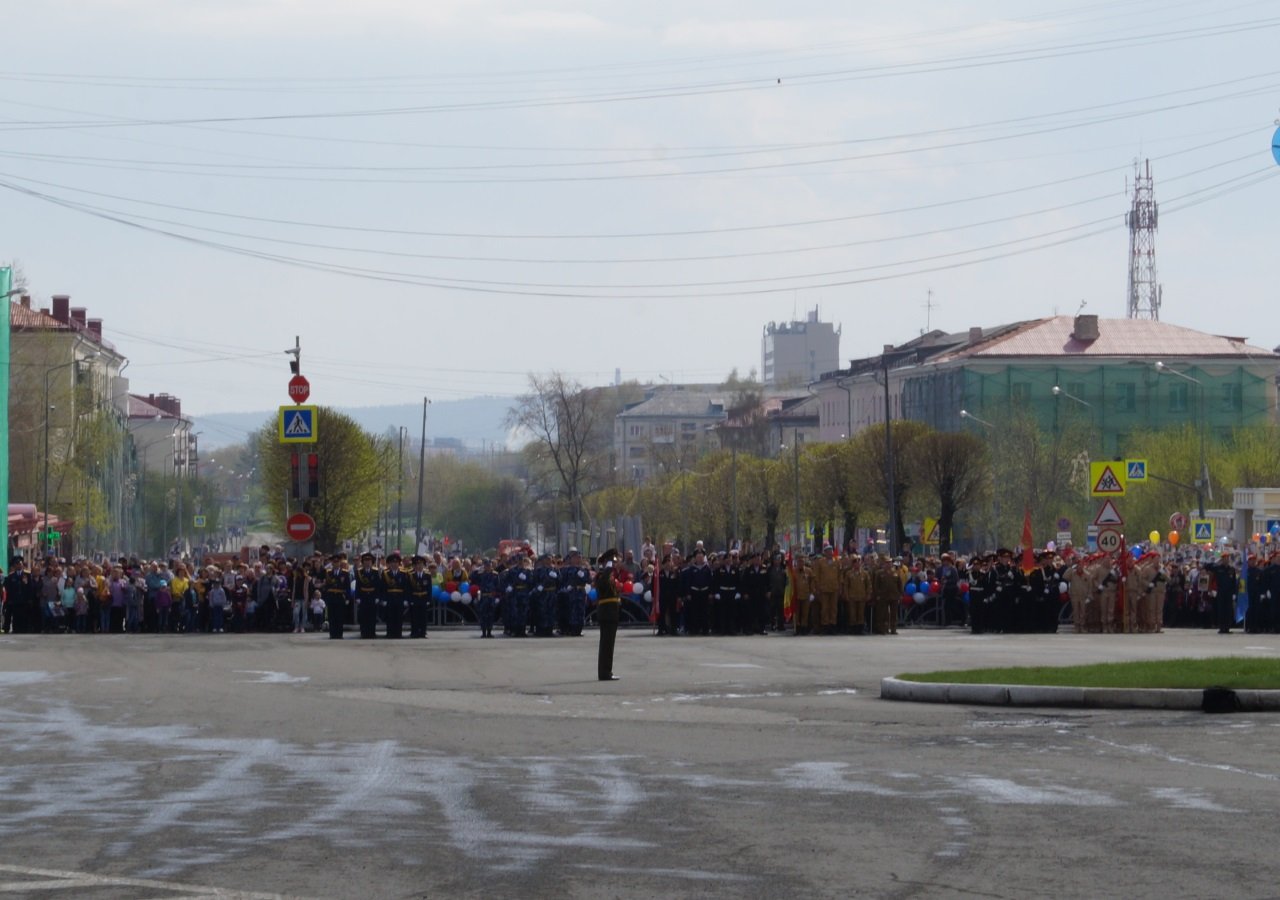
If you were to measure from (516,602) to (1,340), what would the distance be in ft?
142

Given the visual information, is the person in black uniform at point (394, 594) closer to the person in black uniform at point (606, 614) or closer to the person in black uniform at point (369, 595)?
the person in black uniform at point (369, 595)

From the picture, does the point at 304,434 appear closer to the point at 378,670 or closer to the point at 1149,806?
the point at 378,670

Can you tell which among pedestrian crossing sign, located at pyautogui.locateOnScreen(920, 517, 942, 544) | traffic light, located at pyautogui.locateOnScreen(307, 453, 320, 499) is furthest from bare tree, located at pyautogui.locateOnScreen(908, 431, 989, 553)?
traffic light, located at pyautogui.locateOnScreen(307, 453, 320, 499)

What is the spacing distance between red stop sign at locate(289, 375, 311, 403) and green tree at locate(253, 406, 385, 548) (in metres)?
55.0

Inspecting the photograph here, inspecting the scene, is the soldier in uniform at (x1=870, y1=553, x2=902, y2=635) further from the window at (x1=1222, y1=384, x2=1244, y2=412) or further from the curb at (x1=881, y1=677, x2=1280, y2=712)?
the window at (x1=1222, y1=384, x2=1244, y2=412)

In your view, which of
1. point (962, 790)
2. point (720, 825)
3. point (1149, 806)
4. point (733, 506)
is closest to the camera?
point (720, 825)

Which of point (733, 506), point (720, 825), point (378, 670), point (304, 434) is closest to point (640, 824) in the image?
point (720, 825)

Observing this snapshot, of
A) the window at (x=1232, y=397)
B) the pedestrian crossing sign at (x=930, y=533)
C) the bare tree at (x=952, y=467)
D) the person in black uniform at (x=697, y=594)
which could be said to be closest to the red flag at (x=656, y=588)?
the person in black uniform at (x=697, y=594)

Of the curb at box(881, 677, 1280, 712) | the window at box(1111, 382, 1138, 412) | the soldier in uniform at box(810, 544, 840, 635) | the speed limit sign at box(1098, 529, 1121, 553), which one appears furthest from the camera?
the window at box(1111, 382, 1138, 412)

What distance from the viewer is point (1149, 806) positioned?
462 inches

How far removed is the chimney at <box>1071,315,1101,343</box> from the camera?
108 m

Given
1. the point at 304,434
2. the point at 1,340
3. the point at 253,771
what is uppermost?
the point at 1,340

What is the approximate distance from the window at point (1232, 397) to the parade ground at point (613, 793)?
86.5 metres

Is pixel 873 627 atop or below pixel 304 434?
below
